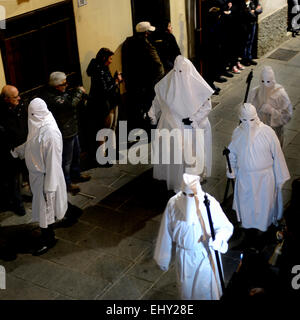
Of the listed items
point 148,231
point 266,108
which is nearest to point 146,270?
point 148,231

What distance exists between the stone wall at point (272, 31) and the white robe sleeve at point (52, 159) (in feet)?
26.8

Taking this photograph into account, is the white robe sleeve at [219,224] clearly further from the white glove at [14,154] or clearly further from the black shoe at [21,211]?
the black shoe at [21,211]

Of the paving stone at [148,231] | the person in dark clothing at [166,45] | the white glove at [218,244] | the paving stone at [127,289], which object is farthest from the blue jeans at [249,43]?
the white glove at [218,244]

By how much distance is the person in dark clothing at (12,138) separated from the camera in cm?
863

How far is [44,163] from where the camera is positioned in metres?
Answer: 7.83

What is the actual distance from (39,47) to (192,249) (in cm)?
492

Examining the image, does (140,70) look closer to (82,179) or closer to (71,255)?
(82,179)

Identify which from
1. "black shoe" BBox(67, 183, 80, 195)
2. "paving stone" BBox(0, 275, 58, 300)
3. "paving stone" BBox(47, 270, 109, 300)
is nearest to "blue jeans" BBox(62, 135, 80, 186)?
"black shoe" BBox(67, 183, 80, 195)

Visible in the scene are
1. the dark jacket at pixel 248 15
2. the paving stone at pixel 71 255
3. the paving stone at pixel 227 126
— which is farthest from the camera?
the dark jacket at pixel 248 15

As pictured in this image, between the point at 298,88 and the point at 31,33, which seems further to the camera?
the point at 298,88

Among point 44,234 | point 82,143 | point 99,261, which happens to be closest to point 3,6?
point 82,143

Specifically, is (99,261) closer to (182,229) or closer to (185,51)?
(182,229)
